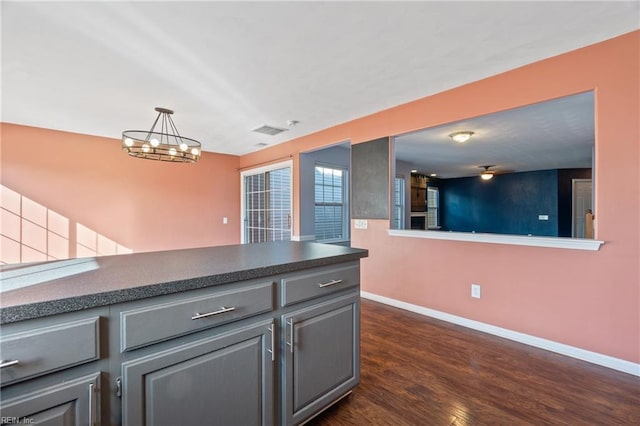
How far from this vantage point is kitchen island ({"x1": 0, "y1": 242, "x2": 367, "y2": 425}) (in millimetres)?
823

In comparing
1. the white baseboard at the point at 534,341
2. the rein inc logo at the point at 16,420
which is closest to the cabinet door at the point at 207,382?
the rein inc logo at the point at 16,420

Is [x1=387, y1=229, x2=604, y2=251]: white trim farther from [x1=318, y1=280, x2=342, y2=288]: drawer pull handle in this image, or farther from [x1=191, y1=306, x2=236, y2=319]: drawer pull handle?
[x1=191, y1=306, x2=236, y2=319]: drawer pull handle

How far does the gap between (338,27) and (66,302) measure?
6.94 ft

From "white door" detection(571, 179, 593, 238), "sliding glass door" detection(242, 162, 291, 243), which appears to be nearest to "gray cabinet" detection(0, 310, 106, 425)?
"sliding glass door" detection(242, 162, 291, 243)

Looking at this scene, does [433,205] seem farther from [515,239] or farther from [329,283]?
[329,283]

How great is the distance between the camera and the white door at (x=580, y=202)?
7.23 metres

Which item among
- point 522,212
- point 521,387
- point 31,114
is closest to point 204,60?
point 31,114

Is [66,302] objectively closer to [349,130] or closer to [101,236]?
[349,130]

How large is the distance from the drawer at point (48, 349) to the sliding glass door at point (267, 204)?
4.25 meters

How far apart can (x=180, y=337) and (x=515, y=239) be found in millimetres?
2744

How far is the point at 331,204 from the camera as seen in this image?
5570 mm

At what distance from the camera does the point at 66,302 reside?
84 centimetres

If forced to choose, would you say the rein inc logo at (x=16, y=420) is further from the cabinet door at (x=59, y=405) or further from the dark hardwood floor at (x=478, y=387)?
the dark hardwood floor at (x=478, y=387)

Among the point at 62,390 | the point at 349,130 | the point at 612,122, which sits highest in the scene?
the point at 349,130
